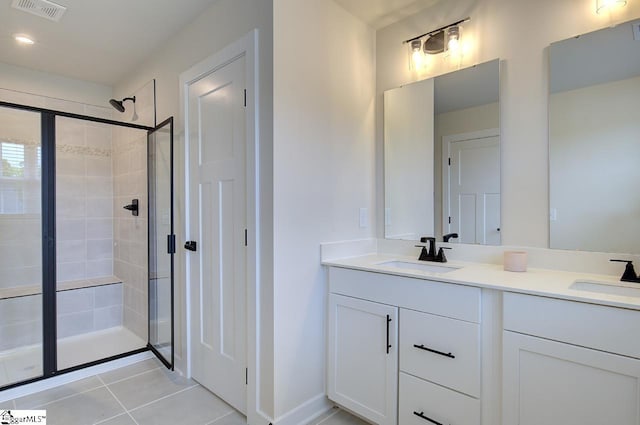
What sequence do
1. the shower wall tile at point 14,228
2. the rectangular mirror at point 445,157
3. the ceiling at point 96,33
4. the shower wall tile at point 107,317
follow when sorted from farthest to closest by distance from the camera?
the shower wall tile at point 107,317
the shower wall tile at point 14,228
the ceiling at point 96,33
the rectangular mirror at point 445,157

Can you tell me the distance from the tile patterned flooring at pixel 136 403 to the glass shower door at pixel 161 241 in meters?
0.28

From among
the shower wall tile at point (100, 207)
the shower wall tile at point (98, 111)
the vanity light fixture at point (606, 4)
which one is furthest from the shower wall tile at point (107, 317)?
the vanity light fixture at point (606, 4)

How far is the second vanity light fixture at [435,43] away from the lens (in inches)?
79.6

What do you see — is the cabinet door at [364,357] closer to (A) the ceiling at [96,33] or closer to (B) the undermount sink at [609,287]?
(B) the undermount sink at [609,287]

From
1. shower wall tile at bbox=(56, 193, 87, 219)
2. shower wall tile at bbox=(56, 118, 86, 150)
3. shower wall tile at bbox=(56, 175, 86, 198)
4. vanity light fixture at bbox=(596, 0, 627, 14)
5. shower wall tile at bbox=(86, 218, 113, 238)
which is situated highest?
vanity light fixture at bbox=(596, 0, 627, 14)

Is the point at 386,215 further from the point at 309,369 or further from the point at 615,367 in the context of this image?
the point at 615,367

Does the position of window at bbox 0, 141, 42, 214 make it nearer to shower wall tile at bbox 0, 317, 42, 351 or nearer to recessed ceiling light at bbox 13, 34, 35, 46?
recessed ceiling light at bbox 13, 34, 35, 46

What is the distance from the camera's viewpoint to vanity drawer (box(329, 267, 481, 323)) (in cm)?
146

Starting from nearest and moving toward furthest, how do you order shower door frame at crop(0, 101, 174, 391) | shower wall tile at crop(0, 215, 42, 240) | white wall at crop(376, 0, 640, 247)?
1. white wall at crop(376, 0, 640, 247)
2. shower door frame at crop(0, 101, 174, 391)
3. shower wall tile at crop(0, 215, 42, 240)

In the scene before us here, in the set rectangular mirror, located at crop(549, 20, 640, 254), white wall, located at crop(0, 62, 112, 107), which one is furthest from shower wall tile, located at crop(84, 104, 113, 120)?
rectangular mirror, located at crop(549, 20, 640, 254)

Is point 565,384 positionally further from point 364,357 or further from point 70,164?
point 70,164

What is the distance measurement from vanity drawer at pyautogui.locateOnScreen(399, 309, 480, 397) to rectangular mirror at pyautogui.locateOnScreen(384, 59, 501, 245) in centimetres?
67

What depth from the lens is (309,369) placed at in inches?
76.8

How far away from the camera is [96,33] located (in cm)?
246
